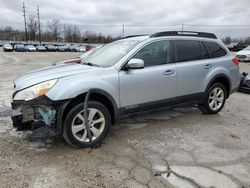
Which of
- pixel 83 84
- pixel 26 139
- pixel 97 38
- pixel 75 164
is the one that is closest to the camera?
pixel 75 164

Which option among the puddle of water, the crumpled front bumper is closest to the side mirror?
the crumpled front bumper

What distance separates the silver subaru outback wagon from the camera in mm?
3344

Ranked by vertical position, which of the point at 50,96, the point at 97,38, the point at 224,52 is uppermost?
the point at 97,38

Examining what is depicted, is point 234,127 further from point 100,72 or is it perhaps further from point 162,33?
point 100,72

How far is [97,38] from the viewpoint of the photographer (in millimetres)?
93938

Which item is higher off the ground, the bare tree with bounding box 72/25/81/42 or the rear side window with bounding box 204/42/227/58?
the bare tree with bounding box 72/25/81/42

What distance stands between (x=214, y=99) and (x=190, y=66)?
3.77 ft

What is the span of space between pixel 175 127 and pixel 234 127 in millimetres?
1180

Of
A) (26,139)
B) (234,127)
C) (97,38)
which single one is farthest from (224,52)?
(97,38)

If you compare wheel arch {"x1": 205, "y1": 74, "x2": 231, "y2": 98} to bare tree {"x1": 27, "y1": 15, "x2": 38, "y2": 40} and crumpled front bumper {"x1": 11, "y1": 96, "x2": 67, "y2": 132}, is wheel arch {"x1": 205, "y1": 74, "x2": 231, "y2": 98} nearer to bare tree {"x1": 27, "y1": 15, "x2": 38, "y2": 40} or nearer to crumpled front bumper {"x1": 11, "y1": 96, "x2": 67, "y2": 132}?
crumpled front bumper {"x1": 11, "y1": 96, "x2": 67, "y2": 132}

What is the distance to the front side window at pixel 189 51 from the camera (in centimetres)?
457

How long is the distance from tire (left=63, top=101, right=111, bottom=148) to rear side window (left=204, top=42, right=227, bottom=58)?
2.74 metres

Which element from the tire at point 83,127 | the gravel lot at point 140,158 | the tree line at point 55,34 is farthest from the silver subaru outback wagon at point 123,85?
the tree line at point 55,34

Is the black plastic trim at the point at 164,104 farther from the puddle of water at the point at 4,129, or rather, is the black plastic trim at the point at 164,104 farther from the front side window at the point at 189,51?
the puddle of water at the point at 4,129
